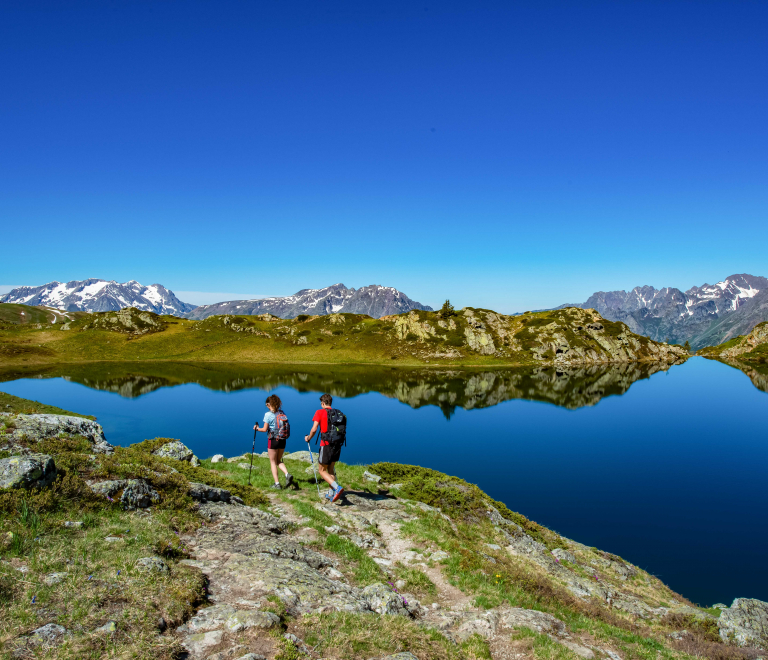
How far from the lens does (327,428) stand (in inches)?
672

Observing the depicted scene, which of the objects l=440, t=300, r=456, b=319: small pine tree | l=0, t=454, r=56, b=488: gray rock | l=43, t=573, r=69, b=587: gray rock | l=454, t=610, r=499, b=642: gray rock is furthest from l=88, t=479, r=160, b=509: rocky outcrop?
l=440, t=300, r=456, b=319: small pine tree

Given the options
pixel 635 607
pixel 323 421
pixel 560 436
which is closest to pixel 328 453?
pixel 323 421

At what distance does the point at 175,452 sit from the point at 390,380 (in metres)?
90.2

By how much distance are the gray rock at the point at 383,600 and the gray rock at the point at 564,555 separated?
1462 centimetres

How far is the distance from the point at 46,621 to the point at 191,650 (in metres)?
2.40

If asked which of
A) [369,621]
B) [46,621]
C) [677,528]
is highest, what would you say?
[46,621]

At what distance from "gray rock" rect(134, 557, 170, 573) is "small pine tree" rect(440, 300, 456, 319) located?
169m

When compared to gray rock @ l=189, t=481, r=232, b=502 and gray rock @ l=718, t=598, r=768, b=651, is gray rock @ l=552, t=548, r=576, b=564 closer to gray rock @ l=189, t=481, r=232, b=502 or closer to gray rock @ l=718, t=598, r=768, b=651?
gray rock @ l=718, t=598, r=768, b=651

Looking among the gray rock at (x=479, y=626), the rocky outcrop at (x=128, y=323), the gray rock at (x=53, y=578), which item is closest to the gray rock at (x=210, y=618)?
the gray rock at (x=53, y=578)

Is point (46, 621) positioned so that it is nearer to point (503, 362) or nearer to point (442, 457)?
point (442, 457)

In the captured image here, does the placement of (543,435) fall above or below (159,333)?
below

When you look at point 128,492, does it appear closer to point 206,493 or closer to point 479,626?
point 206,493

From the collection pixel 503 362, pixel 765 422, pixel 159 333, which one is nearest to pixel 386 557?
pixel 765 422

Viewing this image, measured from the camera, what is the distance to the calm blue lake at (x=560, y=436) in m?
27.8
